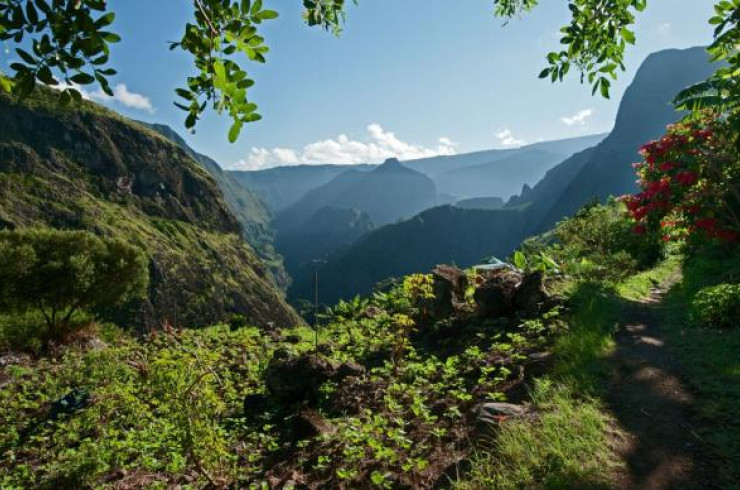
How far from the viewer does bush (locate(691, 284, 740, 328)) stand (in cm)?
802

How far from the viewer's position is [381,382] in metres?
8.12

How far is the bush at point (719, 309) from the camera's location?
26.3 feet

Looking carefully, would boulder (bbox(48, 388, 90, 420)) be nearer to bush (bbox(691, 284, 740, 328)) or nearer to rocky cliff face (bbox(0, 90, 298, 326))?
bush (bbox(691, 284, 740, 328))

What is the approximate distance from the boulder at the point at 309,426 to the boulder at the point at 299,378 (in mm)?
1141

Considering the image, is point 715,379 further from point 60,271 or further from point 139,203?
point 139,203

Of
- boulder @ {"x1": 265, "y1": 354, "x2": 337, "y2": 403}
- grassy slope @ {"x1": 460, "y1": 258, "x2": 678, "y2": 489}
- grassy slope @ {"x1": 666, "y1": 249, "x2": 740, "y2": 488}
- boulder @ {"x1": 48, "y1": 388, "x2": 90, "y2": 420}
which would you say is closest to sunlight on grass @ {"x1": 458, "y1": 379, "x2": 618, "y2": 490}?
grassy slope @ {"x1": 460, "y1": 258, "x2": 678, "y2": 489}

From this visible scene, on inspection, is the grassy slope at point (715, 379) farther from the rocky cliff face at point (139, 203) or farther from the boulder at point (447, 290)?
the rocky cliff face at point (139, 203)

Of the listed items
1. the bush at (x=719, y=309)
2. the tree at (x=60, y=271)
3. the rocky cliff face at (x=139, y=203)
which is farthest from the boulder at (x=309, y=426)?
the rocky cliff face at (x=139, y=203)

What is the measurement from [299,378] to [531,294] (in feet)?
18.2

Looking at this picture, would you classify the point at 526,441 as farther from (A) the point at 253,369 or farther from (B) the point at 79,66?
(A) the point at 253,369

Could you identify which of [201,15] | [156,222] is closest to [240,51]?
[201,15]

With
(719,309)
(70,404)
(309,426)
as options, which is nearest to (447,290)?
(719,309)

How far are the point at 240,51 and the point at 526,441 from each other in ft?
15.0

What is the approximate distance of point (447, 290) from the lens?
1127 cm
